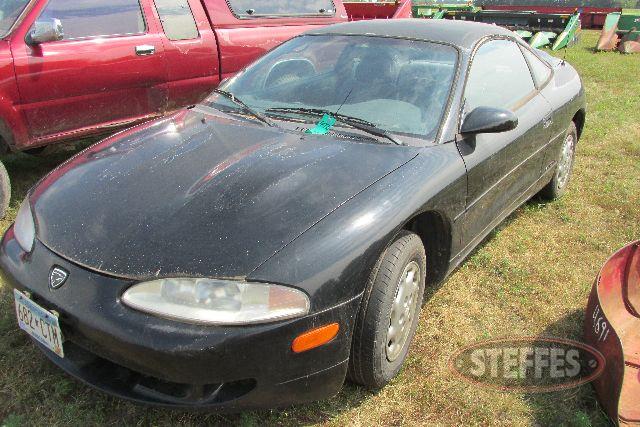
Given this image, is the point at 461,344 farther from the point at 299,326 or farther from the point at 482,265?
the point at 299,326

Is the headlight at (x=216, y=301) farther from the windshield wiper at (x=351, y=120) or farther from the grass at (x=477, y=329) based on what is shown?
the windshield wiper at (x=351, y=120)

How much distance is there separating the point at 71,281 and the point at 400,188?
51.5 inches

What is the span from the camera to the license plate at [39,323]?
1985mm

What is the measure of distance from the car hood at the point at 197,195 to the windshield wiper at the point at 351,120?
0.31ft

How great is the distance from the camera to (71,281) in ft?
6.47

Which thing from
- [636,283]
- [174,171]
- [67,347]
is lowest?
[636,283]

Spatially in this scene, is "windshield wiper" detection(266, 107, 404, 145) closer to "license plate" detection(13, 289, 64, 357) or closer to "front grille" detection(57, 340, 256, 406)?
"front grille" detection(57, 340, 256, 406)

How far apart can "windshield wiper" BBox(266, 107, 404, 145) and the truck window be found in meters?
2.24

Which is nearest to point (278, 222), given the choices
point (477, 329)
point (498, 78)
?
point (477, 329)

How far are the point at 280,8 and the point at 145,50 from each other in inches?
67.8

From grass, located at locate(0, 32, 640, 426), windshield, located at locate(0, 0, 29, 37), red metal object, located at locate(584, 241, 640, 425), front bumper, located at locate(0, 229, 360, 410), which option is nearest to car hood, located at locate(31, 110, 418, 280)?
front bumper, located at locate(0, 229, 360, 410)

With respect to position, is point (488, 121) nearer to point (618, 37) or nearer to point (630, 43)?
point (630, 43)

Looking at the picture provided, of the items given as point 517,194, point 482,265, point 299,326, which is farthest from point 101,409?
point 517,194

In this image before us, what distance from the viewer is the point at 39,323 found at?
80.8 inches
